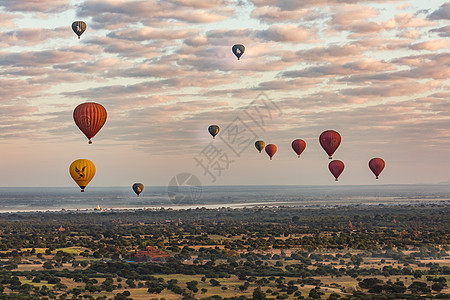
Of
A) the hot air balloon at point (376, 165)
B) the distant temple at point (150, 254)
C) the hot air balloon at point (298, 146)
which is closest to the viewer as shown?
the distant temple at point (150, 254)

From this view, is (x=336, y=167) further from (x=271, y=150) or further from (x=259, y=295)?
(x=259, y=295)

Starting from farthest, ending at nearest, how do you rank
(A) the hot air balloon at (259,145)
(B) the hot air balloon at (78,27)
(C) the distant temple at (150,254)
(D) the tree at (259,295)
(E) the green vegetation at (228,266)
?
(A) the hot air balloon at (259,145) → (C) the distant temple at (150,254) → (B) the hot air balloon at (78,27) → (E) the green vegetation at (228,266) → (D) the tree at (259,295)

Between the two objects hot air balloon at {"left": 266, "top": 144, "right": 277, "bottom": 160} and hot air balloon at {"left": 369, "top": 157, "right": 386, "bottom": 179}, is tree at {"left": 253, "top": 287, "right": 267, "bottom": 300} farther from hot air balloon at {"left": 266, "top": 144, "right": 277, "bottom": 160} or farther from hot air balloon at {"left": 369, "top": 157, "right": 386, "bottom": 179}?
Result: hot air balloon at {"left": 266, "top": 144, "right": 277, "bottom": 160}

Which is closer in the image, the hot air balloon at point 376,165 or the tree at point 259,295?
the tree at point 259,295

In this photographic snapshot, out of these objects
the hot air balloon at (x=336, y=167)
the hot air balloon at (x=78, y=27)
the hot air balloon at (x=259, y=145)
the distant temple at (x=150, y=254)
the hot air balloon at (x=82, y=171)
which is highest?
the hot air balloon at (x=78, y=27)

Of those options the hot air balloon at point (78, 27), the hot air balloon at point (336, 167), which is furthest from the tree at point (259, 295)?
the hot air balloon at point (336, 167)

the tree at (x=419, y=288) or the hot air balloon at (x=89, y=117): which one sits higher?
the hot air balloon at (x=89, y=117)

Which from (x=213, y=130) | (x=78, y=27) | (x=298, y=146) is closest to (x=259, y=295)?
(x=78, y=27)

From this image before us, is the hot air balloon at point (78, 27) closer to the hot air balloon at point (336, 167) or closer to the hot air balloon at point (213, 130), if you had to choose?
the hot air balloon at point (213, 130)
